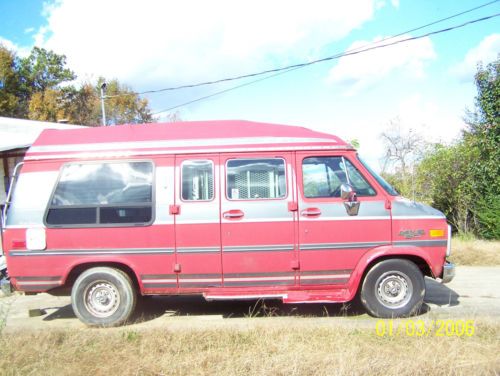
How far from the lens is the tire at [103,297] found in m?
5.92

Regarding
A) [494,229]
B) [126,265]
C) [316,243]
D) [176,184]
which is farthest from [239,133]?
[494,229]

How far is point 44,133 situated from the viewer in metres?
6.27

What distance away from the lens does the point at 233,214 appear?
5828 mm

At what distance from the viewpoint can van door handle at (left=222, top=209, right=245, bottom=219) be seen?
583 centimetres

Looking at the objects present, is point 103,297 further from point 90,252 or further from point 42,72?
point 42,72

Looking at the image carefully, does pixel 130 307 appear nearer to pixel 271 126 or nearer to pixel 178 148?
pixel 178 148

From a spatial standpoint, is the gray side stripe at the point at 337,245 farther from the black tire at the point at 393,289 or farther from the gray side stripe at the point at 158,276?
the gray side stripe at the point at 158,276

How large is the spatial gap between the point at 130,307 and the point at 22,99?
38.4 metres

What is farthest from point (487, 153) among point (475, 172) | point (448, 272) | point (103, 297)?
point (103, 297)

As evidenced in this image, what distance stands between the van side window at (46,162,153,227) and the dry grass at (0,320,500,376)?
141 cm

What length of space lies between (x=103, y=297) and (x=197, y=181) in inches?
77.5

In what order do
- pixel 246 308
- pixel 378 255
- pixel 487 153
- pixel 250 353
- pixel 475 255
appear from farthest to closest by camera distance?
1. pixel 487 153
2. pixel 475 255
3. pixel 246 308
4. pixel 378 255
5. pixel 250 353

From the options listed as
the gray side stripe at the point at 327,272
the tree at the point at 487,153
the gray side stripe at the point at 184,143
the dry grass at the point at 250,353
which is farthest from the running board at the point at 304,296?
the tree at the point at 487,153

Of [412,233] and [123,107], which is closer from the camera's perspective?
[412,233]
